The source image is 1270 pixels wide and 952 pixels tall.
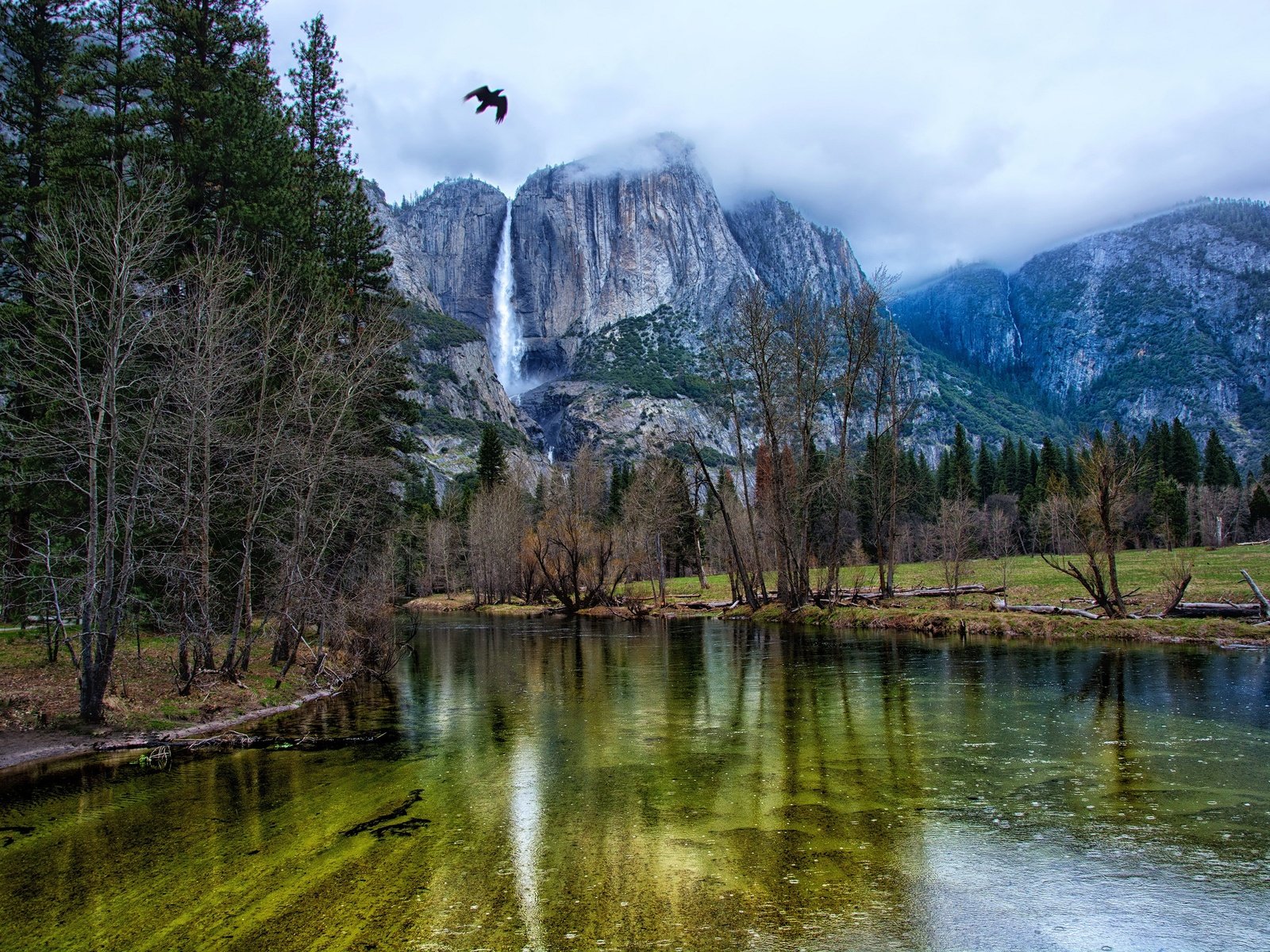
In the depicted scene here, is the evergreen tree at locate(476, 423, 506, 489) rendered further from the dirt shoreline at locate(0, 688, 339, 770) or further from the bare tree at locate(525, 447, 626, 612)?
the dirt shoreline at locate(0, 688, 339, 770)

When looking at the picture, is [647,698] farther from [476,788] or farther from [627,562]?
[627,562]

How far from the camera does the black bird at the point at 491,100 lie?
36.9 ft

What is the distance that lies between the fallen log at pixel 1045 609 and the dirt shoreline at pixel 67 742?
29.5 metres

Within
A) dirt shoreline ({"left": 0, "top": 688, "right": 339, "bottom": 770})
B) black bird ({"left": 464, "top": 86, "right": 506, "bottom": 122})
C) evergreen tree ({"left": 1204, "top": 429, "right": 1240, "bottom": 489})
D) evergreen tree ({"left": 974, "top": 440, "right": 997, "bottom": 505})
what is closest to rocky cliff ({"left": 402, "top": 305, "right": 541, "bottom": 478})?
evergreen tree ({"left": 974, "top": 440, "right": 997, "bottom": 505})

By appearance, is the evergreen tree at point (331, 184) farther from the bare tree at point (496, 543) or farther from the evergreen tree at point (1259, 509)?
the evergreen tree at point (1259, 509)

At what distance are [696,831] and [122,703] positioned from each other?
1418 cm

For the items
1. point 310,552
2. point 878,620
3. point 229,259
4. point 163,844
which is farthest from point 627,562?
point 163,844

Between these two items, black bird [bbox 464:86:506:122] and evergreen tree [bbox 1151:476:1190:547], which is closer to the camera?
black bird [bbox 464:86:506:122]

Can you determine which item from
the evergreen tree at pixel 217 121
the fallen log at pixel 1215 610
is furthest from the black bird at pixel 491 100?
the fallen log at pixel 1215 610

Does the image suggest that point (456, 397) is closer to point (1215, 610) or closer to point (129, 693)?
point (129, 693)

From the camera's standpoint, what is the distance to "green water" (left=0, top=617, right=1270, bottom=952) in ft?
22.3

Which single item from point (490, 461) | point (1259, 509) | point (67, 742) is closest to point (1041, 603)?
point (67, 742)

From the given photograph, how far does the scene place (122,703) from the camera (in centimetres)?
1645

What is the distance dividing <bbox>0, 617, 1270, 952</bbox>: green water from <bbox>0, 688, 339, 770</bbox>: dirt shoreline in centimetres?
78
